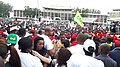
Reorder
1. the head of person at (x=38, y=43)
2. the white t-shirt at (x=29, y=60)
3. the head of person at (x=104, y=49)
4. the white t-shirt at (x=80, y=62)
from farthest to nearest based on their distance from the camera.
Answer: the head of person at (x=104, y=49) → the head of person at (x=38, y=43) → the white t-shirt at (x=29, y=60) → the white t-shirt at (x=80, y=62)

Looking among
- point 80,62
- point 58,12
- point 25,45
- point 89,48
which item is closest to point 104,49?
point 89,48

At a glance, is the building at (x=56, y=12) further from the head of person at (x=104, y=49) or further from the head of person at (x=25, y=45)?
the head of person at (x=25, y=45)

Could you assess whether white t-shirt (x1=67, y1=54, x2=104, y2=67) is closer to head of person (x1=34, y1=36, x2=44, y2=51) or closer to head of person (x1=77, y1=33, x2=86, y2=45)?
head of person (x1=34, y1=36, x2=44, y2=51)

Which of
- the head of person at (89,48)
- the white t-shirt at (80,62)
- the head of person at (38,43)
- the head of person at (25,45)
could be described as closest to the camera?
the white t-shirt at (80,62)

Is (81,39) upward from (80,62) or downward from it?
upward

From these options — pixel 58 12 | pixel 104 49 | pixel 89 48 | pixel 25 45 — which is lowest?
pixel 58 12

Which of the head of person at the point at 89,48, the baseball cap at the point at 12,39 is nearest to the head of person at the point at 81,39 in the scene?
the head of person at the point at 89,48

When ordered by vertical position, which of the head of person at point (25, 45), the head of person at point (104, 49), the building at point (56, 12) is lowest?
the building at point (56, 12)

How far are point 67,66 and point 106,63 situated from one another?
4.43 ft

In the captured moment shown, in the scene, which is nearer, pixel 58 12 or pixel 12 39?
pixel 12 39

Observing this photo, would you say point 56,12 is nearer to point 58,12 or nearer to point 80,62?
point 58,12

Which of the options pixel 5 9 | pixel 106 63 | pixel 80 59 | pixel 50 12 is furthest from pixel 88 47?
pixel 50 12

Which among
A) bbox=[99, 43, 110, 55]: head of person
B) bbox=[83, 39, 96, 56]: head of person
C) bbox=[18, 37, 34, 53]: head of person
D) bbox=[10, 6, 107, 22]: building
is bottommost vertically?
bbox=[10, 6, 107, 22]: building

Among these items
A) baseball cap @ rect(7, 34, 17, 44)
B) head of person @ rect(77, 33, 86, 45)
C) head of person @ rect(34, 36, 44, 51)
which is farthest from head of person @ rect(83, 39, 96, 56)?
baseball cap @ rect(7, 34, 17, 44)
